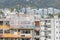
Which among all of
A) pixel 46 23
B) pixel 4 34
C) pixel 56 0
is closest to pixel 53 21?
pixel 46 23

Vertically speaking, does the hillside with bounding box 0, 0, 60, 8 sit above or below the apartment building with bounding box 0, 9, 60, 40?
above

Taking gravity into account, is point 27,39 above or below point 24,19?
below

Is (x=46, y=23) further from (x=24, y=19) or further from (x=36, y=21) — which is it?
(x=24, y=19)

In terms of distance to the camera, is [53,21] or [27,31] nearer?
[27,31]

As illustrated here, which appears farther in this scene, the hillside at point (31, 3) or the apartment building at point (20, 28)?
the hillside at point (31, 3)

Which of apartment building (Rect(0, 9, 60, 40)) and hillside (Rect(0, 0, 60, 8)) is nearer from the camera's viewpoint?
apartment building (Rect(0, 9, 60, 40))

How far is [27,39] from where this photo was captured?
16484 mm

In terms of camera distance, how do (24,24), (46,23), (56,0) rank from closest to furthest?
(24,24) → (46,23) → (56,0)

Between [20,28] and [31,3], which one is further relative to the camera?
[31,3]

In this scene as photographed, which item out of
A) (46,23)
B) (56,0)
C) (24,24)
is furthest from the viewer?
(56,0)

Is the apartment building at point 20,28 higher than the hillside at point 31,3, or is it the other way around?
the hillside at point 31,3

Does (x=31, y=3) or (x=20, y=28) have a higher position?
(x=31, y=3)

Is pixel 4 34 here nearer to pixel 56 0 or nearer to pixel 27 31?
pixel 27 31

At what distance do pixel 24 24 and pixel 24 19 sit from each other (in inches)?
16.4
